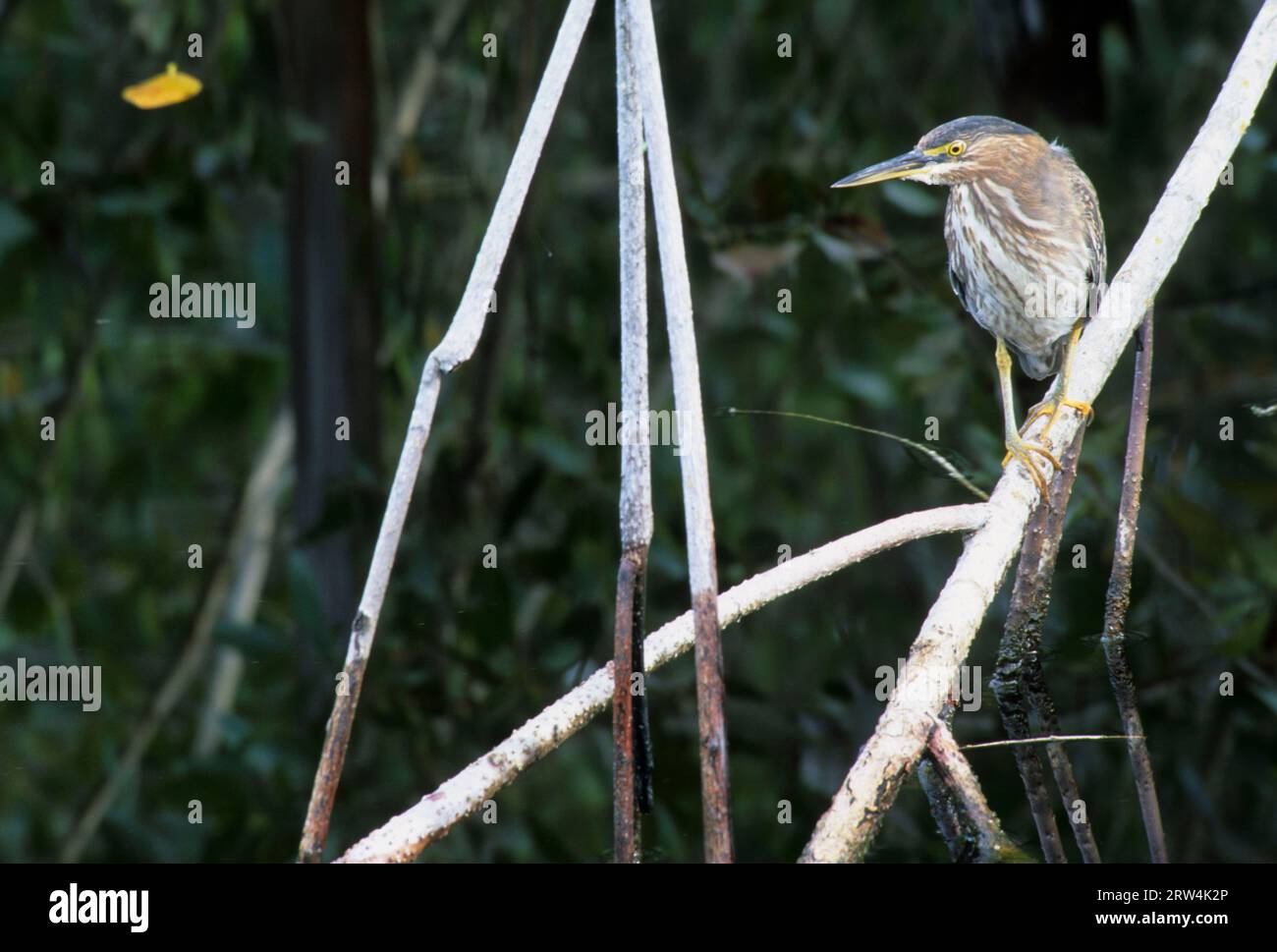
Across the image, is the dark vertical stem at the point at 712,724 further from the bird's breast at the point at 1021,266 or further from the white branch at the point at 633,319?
the bird's breast at the point at 1021,266

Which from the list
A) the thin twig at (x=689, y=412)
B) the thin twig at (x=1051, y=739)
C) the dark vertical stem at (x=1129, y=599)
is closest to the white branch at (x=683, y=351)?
the thin twig at (x=689, y=412)

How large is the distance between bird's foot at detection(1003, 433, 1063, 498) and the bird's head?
0.24 meters

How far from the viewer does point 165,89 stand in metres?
1.60

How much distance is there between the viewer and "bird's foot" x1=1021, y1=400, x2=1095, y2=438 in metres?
1.17

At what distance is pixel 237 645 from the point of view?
1.66 metres

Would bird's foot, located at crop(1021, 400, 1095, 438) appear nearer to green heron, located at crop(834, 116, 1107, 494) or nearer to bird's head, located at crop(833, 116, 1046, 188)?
green heron, located at crop(834, 116, 1107, 494)

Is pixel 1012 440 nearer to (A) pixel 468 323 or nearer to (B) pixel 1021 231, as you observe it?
(B) pixel 1021 231

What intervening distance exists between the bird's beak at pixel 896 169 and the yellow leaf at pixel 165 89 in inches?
33.3

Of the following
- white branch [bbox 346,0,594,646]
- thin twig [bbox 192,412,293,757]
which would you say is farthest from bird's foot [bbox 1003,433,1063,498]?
thin twig [bbox 192,412,293,757]

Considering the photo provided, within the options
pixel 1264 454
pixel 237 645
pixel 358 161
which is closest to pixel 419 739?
pixel 237 645

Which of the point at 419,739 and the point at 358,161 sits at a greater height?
the point at 358,161

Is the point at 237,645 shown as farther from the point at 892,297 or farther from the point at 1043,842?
the point at 1043,842

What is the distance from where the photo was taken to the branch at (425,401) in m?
0.78

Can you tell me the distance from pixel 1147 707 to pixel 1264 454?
1.02 ft
